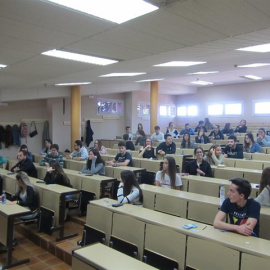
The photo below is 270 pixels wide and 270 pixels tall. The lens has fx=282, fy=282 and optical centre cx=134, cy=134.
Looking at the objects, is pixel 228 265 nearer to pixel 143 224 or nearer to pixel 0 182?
pixel 143 224

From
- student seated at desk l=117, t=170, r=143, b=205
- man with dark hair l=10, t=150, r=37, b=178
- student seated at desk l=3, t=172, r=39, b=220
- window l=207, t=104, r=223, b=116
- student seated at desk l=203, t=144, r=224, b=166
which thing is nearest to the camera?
student seated at desk l=117, t=170, r=143, b=205

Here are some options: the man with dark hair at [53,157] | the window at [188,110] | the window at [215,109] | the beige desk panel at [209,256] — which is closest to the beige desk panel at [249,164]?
→ the beige desk panel at [209,256]

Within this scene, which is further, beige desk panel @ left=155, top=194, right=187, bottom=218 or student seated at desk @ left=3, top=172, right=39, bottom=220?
student seated at desk @ left=3, top=172, right=39, bottom=220

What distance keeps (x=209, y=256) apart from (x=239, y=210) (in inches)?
23.7

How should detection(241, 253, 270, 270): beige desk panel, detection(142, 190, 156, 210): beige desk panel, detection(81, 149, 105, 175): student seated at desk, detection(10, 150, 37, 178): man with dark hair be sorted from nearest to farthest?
detection(241, 253, 270, 270): beige desk panel, detection(142, 190, 156, 210): beige desk panel, detection(81, 149, 105, 175): student seated at desk, detection(10, 150, 37, 178): man with dark hair

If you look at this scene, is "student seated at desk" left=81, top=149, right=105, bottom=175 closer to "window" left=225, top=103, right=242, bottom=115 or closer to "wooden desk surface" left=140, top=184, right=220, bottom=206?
"wooden desk surface" left=140, top=184, right=220, bottom=206

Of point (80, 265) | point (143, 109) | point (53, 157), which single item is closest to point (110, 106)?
point (143, 109)

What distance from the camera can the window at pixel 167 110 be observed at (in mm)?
15273

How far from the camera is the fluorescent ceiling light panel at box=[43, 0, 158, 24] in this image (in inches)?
87.9

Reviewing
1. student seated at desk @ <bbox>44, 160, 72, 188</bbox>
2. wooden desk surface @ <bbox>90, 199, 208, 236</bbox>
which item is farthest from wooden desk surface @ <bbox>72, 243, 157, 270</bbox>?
student seated at desk @ <bbox>44, 160, 72, 188</bbox>

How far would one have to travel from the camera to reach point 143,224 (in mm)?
2828

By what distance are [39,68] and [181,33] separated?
125 inches

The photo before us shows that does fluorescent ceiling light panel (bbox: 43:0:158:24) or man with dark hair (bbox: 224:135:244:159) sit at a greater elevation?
fluorescent ceiling light panel (bbox: 43:0:158:24)

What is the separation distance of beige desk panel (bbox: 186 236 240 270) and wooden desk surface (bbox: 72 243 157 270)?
44 centimetres
